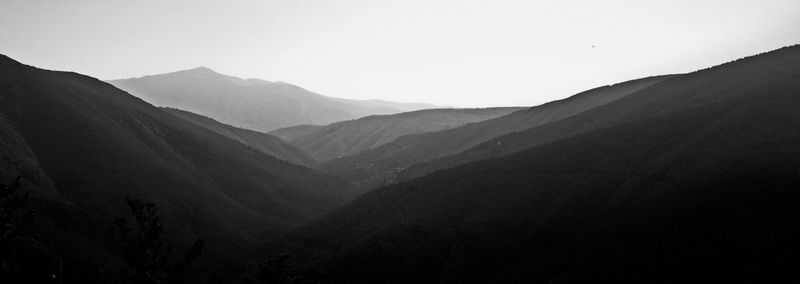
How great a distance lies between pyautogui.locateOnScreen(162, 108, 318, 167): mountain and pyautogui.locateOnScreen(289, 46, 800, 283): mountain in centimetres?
5820

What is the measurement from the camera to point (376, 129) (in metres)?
164

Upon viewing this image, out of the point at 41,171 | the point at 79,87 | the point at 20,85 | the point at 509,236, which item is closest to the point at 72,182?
the point at 41,171

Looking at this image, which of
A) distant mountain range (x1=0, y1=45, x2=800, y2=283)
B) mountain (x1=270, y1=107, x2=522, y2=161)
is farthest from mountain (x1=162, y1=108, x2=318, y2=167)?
distant mountain range (x1=0, y1=45, x2=800, y2=283)

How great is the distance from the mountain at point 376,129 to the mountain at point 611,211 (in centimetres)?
8400

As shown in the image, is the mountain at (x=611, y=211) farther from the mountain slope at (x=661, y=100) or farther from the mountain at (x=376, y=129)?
the mountain at (x=376, y=129)

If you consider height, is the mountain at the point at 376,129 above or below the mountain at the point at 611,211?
above

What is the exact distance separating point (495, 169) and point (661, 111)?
30150 millimetres

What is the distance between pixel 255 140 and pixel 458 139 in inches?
2133

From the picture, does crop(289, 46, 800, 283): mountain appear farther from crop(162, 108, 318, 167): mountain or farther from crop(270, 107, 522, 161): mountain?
crop(270, 107, 522, 161): mountain

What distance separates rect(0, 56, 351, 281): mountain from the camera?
143 feet

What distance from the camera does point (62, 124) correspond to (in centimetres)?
6297

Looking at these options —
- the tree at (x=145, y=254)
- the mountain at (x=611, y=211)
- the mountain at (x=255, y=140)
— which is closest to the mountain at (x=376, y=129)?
the mountain at (x=255, y=140)

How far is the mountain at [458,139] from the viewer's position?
98625mm

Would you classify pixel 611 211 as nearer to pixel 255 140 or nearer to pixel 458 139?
pixel 458 139
